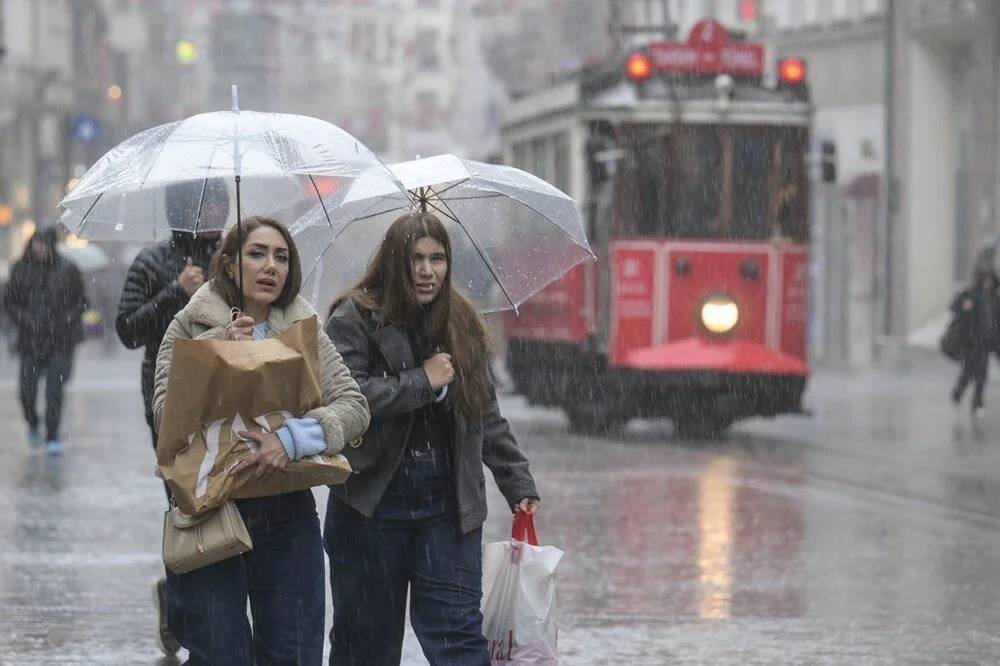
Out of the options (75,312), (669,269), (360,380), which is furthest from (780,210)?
(360,380)

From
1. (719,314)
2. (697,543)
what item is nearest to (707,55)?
(719,314)

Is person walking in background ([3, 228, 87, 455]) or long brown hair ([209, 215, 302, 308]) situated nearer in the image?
long brown hair ([209, 215, 302, 308])

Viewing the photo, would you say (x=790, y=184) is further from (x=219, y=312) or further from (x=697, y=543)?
(x=219, y=312)

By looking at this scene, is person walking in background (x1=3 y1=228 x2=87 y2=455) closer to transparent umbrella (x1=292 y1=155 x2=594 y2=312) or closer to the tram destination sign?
the tram destination sign

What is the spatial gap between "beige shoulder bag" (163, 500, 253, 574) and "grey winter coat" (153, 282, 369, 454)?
0.98 ft

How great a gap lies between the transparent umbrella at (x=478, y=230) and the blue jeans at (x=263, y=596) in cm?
124

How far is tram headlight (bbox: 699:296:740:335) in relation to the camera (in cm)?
1862

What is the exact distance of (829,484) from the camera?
15.4 metres

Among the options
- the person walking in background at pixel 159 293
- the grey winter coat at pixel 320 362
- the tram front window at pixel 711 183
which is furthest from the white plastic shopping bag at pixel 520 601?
the tram front window at pixel 711 183

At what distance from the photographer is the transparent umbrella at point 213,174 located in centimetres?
630

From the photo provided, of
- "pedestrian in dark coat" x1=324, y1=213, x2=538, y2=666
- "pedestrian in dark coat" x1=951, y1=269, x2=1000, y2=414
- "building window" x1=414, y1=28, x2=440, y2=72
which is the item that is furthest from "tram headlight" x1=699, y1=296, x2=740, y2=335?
"building window" x1=414, y1=28, x2=440, y2=72

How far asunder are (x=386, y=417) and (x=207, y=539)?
2.51 feet

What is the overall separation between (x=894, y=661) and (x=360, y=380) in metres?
3.16

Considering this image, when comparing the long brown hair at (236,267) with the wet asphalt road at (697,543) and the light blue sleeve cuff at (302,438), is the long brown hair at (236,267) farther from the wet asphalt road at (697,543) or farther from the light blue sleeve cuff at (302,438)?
the wet asphalt road at (697,543)
